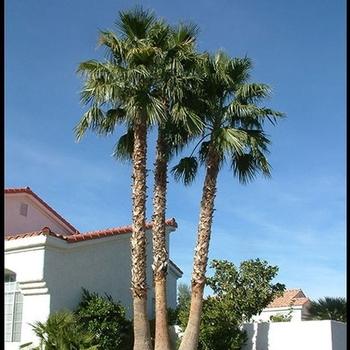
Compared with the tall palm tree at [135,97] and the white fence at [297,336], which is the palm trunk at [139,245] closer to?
the tall palm tree at [135,97]

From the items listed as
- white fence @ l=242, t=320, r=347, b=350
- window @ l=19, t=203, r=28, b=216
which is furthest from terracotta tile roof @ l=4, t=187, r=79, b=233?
white fence @ l=242, t=320, r=347, b=350

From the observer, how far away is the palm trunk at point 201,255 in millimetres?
17219

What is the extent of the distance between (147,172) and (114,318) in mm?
5040

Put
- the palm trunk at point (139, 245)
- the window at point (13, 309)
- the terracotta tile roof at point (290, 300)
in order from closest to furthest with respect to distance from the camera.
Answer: the palm trunk at point (139, 245), the window at point (13, 309), the terracotta tile roof at point (290, 300)

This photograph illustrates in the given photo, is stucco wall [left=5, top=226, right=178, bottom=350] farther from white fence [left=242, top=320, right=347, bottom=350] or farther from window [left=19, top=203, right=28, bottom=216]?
window [left=19, top=203, right=28, bottom=216]

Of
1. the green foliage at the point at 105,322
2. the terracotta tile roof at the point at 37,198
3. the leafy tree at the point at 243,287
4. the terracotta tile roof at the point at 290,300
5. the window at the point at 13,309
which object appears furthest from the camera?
the terracotta tile roof at the point at 290,300

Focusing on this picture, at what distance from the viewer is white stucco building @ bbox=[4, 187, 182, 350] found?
60.7ft

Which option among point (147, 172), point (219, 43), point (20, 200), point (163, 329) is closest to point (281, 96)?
point (219, 43)

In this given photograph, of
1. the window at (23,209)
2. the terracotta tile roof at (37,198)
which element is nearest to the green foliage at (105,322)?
the terracotta tile roof at (37,198)

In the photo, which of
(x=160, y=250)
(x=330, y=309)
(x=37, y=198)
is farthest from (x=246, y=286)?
(x=37, y=198)

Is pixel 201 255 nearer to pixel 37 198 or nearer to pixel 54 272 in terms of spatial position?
pixel 54 272

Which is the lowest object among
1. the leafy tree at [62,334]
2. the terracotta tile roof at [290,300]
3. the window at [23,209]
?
the leafy tree at [62,334]

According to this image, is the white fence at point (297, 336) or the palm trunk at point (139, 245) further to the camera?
the white fence at point (297, 336)

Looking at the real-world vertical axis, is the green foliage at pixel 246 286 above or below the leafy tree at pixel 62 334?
above
